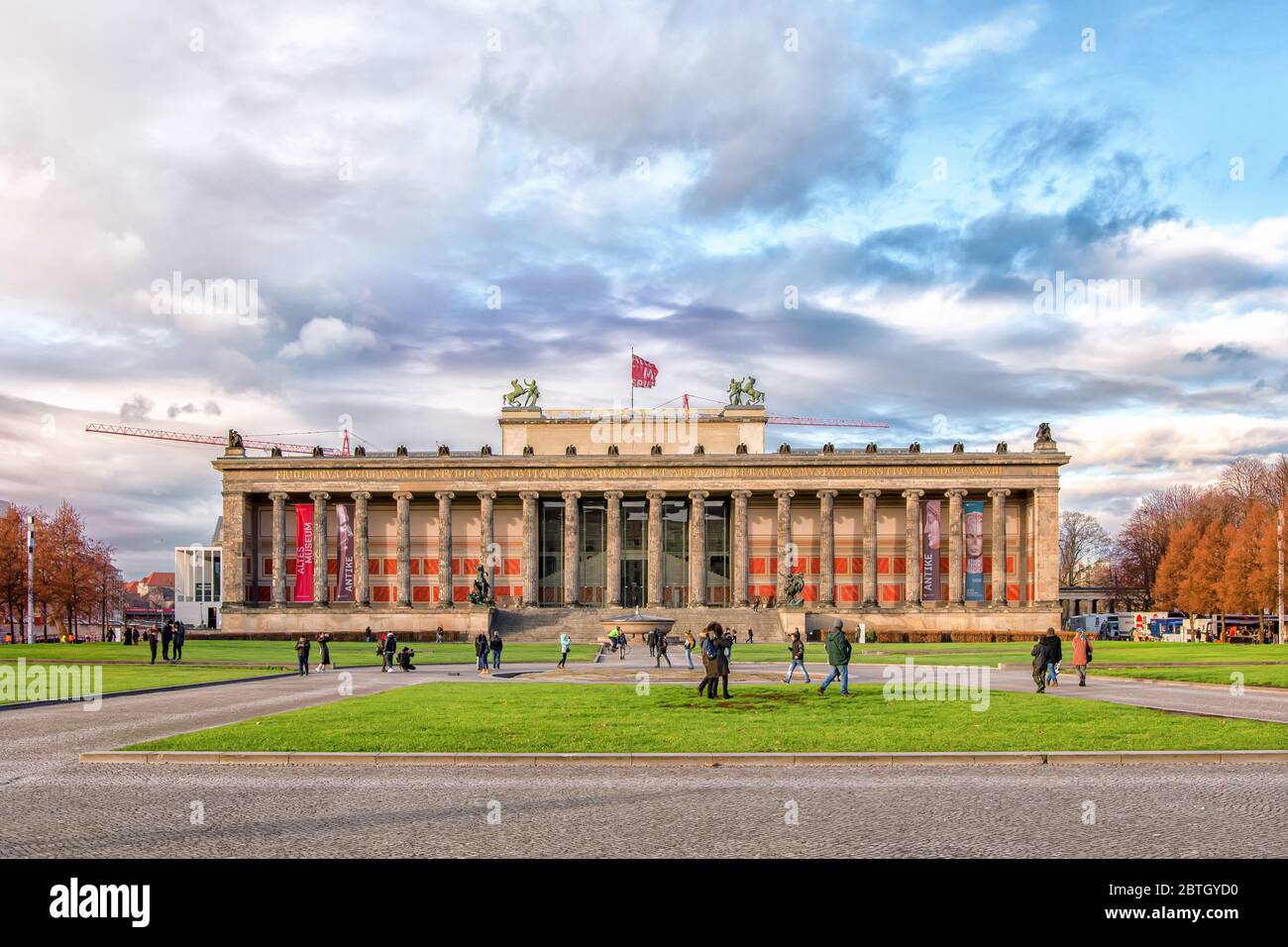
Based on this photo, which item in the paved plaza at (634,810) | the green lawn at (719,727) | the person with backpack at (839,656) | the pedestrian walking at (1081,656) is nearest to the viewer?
the paved plaza at (634,810)

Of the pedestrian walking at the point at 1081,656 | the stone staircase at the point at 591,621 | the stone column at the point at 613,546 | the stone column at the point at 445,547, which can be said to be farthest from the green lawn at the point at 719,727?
the stone column at the point at 445,547

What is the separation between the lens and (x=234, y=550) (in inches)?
3851

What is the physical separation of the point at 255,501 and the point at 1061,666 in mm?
78626

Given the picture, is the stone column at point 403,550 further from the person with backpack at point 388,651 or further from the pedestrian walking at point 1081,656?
the pedestrian walking at point 1081,656

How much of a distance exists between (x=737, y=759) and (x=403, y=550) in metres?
82.9

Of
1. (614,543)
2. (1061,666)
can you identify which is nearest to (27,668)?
(1061,666)

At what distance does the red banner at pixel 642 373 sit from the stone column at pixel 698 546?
12563 millimetres

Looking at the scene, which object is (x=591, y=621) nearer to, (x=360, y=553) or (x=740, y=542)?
(x=740, y=542)

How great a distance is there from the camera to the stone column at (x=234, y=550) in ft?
320

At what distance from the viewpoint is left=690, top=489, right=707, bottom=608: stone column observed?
97.5m

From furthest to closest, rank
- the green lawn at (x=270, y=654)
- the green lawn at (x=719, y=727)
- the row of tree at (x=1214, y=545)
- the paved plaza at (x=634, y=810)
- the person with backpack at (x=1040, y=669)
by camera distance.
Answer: the row of tree at (x=1214, y=545) → the green lawn at (x=270, y=654) → the person with backpack at (x=1040, y=669) → the green lawn at (x=719, y=727) → the paved plaza at (x=634, y=810)

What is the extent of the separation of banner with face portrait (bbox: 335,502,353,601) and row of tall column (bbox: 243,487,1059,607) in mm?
834

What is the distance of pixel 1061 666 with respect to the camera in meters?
46.0
